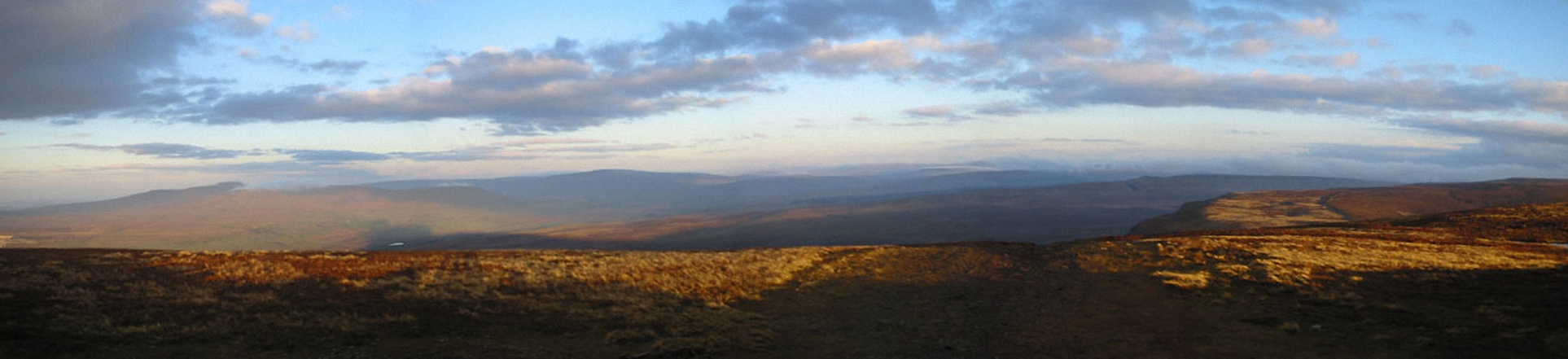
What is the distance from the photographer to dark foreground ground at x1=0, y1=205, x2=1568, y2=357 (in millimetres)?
16906

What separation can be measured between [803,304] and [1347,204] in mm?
152462

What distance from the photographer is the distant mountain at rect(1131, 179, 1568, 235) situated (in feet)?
340

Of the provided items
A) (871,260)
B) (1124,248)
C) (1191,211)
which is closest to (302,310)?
(871,260)

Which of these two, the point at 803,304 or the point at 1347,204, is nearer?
the point at 803,304

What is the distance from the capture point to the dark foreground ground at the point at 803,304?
55.5ft

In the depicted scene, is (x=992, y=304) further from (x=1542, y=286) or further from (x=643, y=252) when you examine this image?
(x=643, y=252)

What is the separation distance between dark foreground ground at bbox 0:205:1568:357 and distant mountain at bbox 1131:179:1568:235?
69645mm

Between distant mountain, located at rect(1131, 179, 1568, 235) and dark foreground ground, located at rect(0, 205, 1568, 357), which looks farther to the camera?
distant mountain, located at rect(1131, 179, 1568, 235)

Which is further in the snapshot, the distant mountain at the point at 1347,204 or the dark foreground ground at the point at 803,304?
the distant mountain at the point at 1347,204

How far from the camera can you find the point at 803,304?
25.6 m

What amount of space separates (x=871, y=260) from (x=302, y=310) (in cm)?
2440

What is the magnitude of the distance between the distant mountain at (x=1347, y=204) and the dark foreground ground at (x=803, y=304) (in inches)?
2742

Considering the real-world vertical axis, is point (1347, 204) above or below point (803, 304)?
below

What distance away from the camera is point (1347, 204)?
446 ft
